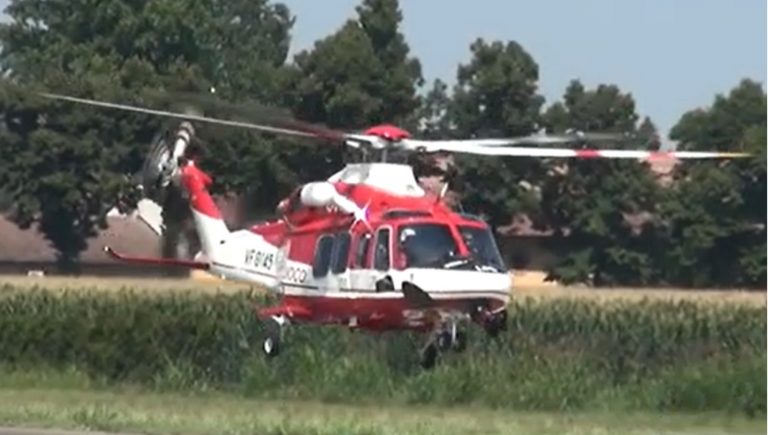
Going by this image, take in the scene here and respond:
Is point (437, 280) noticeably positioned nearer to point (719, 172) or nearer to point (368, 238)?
point (368, 238)

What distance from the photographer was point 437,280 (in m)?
32.0

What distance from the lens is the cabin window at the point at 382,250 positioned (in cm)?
3284

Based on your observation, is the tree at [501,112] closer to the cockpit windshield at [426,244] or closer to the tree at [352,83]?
the tree at [352,83]

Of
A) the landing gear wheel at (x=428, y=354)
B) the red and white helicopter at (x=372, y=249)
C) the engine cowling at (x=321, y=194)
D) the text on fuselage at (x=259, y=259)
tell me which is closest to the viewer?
the red and white helicopter at (x=372, y=249)

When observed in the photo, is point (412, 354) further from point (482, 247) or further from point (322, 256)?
point (482, 247)

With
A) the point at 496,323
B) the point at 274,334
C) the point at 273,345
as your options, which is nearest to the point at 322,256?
the point at 274,334

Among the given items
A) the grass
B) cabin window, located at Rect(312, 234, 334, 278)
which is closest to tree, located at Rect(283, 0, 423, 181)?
the grass

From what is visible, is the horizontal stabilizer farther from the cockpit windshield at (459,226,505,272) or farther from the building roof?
the building roof

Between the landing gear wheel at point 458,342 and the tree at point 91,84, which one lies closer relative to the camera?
the landing gear wheel at point 458,342

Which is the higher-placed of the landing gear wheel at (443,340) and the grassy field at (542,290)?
the grassy field at (542,290)

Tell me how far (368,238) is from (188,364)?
56.8ft

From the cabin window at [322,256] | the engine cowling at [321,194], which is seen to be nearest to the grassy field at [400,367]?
the cabin window at [322,256]

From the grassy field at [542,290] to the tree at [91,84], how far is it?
3.45 meters

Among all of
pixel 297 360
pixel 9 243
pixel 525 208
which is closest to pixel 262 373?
pixel 297 360
